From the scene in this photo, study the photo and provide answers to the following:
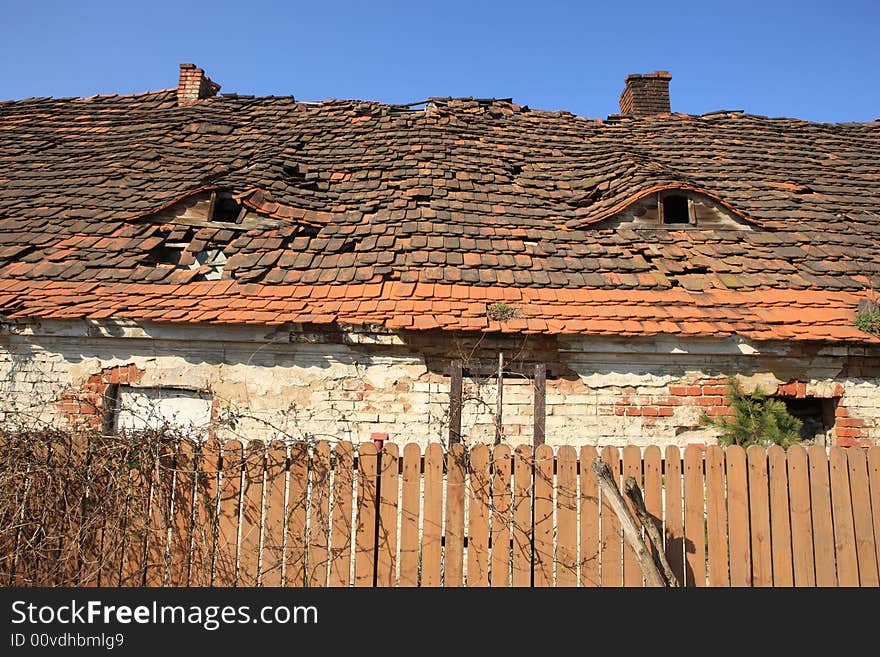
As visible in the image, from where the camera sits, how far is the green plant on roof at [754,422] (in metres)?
4.61

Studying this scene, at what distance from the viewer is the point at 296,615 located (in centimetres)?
301

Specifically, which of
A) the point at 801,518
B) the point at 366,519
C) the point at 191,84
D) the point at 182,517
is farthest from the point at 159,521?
the point at 191,84

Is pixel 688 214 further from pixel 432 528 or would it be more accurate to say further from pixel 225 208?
pixel 225 208

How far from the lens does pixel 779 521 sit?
354 cm

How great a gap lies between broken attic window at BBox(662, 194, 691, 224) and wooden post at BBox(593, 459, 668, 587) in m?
4.41

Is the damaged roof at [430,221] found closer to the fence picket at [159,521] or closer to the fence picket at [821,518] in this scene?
the fence picket at [821,518]

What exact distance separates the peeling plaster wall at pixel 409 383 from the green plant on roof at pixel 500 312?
0.61 metres

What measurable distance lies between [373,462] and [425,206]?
12.2ft

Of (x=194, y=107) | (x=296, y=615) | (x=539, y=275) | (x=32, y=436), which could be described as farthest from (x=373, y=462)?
(x=194, y=107)

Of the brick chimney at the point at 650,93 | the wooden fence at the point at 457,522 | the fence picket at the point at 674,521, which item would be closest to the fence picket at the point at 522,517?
the wooden fence at the point at 457,522

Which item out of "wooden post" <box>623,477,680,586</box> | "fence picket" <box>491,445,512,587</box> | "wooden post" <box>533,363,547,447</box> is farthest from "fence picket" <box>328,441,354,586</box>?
"wooden post" <box>533,363,547,447</box>

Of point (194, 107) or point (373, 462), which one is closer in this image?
point (373, 462)

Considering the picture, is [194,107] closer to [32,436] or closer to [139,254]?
[139,254]

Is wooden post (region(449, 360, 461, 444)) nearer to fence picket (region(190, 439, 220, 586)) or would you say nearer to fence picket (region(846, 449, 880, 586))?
fence picket (region(190, 439, 220, 586))
